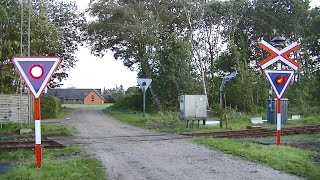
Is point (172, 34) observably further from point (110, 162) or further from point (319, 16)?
point (110, 162)

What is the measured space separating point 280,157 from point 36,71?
622 centimetres

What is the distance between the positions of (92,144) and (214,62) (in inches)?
1313

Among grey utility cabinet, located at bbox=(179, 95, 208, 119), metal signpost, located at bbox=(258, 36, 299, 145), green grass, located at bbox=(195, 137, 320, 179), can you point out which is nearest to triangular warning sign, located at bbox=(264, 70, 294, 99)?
metal signpost, located at bbox=(258, 36, 299, 145)

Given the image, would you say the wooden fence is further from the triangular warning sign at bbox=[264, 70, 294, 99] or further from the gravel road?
the triangular warning sign at bbox=[264, 70, 294, 99]

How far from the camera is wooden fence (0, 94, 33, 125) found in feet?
78.4

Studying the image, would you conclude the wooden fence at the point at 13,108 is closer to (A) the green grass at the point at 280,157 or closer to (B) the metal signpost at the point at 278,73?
(A) the green grass at the point at 280,157

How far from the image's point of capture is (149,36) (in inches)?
1470

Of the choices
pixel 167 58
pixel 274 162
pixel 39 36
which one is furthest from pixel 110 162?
pixel 167 58

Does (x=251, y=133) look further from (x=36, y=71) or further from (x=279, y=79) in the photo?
(x=36, y=71)

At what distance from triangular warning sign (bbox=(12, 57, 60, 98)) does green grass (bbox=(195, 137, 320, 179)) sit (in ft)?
17.6

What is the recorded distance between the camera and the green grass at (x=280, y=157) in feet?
27.8

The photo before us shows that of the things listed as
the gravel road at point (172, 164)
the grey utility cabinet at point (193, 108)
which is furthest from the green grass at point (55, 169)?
the grey utility cabinet at point (193, 108)

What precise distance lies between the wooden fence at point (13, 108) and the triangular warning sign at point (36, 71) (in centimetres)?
1699

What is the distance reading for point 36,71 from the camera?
25.4ft
